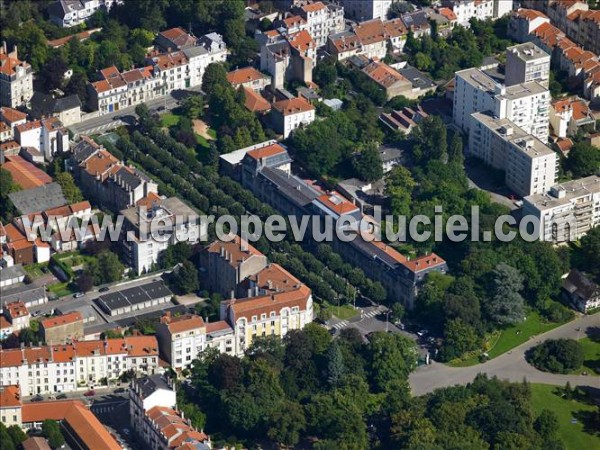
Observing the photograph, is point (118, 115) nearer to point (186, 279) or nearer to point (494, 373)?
point (186, 279)

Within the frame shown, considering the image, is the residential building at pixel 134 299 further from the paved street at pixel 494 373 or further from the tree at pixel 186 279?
the paved street at pixel 494 373

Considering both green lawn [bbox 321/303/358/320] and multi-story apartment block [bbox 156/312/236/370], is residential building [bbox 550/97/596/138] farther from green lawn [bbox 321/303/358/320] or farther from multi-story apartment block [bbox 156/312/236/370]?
multi-story apartment block [bbox 156/312/236/370]

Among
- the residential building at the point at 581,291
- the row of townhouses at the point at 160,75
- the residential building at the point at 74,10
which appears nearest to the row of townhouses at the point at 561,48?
the row of townhouses at the point at 160,75

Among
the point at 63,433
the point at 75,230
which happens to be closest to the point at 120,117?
the point at 75,230

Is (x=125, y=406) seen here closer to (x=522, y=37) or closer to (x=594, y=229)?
(x=594, y=229)

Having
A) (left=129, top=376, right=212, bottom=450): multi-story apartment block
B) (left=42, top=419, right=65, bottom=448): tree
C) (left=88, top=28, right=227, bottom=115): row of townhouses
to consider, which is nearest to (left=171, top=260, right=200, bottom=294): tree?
(left=129, top=376, right=212, bottom=450): multi-story apartment block
